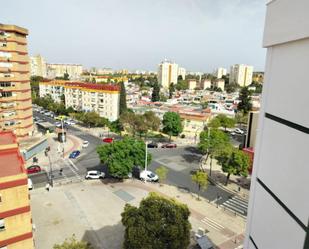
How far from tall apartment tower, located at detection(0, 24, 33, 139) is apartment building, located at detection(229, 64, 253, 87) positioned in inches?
5459

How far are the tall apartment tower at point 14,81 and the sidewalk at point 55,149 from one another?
222 inches

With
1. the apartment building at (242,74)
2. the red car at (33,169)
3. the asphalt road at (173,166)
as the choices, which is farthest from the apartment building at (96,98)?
the apartment building at (242,74)

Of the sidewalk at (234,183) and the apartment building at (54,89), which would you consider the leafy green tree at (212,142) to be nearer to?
the sidewalk at (234,183)

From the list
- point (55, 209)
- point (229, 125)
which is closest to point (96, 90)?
point (229, 125)

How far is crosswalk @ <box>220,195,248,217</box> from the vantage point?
81.6 feet

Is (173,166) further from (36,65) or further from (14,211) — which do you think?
(36,65)

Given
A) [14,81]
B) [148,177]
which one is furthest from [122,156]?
[14,81]

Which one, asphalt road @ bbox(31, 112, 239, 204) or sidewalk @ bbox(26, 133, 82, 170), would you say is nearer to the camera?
asphalt road @ bbox(31, 112, 239, 204)

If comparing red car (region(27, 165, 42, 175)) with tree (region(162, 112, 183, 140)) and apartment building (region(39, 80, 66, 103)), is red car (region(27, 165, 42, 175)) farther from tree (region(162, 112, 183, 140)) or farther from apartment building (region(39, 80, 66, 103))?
apartment building (region(39, 80, 66, 103))

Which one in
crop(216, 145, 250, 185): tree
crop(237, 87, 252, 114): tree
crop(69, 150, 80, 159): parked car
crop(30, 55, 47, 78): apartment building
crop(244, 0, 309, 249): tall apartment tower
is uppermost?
crop(30, 55, 47, 78): apartment building

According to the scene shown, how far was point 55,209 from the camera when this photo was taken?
79.0 ft

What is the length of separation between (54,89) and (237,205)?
78.5 meters

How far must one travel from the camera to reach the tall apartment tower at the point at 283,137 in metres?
6.28

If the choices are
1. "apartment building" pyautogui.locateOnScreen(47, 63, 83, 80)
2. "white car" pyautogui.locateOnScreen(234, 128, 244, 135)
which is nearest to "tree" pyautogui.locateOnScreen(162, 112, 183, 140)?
"white car" pyautogui.locateOnScreen(234, 128, 244, 135)
